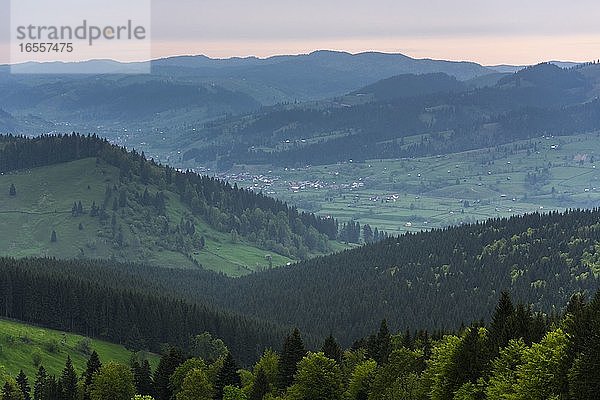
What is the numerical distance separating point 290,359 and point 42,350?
7784 centimetres

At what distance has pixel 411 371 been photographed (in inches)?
4063

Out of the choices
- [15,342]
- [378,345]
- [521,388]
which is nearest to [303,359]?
[378,345]

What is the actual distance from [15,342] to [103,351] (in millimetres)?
26185

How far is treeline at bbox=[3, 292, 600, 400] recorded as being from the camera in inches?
2707

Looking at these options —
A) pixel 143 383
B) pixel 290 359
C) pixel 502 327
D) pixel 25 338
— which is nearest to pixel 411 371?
pixel 290 359

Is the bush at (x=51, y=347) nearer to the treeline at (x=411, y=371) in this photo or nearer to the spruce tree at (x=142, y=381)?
the treeline at (x=411, y=371)

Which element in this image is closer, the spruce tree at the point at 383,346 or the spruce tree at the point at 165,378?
the spruce tree at the point at 383,346

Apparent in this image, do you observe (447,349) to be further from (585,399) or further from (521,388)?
(585,399)

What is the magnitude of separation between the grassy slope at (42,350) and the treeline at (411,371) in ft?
28.0

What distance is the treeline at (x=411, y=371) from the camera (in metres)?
68.8

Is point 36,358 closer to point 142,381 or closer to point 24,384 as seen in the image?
point 24,384

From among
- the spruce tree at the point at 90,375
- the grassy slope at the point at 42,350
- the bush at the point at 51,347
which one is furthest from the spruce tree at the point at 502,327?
the bush at the point at 51,347

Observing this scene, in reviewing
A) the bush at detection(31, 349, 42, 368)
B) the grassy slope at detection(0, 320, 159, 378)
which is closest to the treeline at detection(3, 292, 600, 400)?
the grassy slope at detection(0, 320, 159, 378)

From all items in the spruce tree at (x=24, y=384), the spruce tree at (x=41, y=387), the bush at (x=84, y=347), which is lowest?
the bush at (x=84, y=347)
